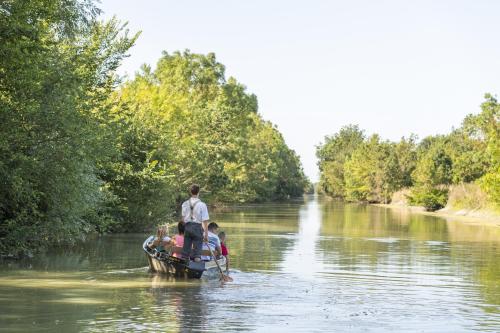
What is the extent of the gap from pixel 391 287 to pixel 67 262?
33.2ft

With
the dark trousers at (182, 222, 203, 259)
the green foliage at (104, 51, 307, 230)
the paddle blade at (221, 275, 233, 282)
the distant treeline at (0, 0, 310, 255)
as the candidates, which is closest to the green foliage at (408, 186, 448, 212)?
the green foliage at (104, 51, 307, 230)

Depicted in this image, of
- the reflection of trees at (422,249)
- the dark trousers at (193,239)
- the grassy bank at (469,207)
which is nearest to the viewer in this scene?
the dark trousers at (193,239)

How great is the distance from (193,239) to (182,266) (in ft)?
2.66

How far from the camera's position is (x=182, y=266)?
21.3 m

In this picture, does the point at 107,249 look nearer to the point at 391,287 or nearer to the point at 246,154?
the point at 391,287

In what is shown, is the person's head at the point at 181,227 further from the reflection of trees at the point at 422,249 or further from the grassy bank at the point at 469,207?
the grassy bank at the point at 469,207

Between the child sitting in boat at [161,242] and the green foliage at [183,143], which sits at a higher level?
the green foliage at [183,143]

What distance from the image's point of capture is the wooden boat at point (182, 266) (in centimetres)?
2112

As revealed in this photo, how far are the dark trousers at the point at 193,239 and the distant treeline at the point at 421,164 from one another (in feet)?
140

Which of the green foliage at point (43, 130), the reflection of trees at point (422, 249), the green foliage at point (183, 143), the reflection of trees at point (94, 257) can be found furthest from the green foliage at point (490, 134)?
the green foliage at point (43, 130)

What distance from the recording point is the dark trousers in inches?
821

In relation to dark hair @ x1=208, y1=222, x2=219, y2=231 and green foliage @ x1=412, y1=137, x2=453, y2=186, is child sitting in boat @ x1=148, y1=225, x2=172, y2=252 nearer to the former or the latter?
dark hair @ x1=208, y1=222, x2=219, y2=231

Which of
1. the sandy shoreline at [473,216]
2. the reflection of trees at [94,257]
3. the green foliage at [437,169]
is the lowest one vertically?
the reflection of trees at [94,257]

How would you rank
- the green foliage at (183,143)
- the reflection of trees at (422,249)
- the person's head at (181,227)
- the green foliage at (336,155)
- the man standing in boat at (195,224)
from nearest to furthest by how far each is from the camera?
the man standing in boat at (195,224), the person's head at (181,227), the reflection of trees at (422,249), the green foliage at (183,143), the green foliage at (336,155)
